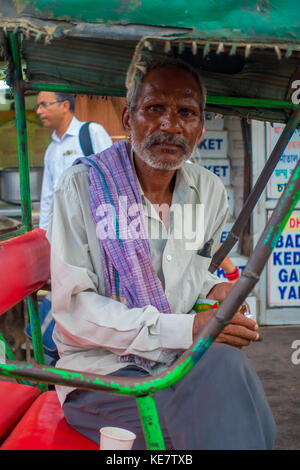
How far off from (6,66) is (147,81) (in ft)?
1.69

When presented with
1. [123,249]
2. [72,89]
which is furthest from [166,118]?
[123,249]

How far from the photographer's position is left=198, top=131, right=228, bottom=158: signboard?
477 cm

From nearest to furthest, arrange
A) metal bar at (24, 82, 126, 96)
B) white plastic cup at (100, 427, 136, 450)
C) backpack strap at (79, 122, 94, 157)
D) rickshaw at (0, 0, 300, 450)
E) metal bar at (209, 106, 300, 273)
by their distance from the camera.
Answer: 1. rickshaw at (0, 0, 300, 450)
2. white plastic cup at (100, 427, 136, 450)
3. metal bar at (24, 82, 126, 96)
4. metal bar at (209, 106, 300, 273)
5. backpack strap at (79, 122, 94, 157)

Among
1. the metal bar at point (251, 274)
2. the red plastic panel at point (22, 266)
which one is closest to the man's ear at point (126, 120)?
the red plastic panel at point (22, 266)

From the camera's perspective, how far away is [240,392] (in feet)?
4.15

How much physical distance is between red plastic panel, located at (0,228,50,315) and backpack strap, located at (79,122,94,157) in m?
1.55

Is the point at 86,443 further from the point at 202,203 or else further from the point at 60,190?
the point at 202,203

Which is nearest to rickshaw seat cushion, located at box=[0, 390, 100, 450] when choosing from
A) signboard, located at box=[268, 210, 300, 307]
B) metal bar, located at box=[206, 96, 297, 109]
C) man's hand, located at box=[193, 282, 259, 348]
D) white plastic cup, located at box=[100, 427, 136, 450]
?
white plastic cup, located at box=[100, 427, 136, 450]

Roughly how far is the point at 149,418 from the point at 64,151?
8.98 ft

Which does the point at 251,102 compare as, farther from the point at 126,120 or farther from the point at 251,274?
the point at 251,274

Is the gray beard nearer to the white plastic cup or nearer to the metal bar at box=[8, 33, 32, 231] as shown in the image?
the metal bar at box=[8, 33, 32, 231]

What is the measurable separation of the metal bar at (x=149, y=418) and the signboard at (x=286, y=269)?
3581 millimetres

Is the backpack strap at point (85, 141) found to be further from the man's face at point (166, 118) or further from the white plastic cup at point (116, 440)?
the white plastic cup at point (116, 440)

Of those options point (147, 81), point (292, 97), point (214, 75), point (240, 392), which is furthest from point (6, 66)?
point (240, 392)
